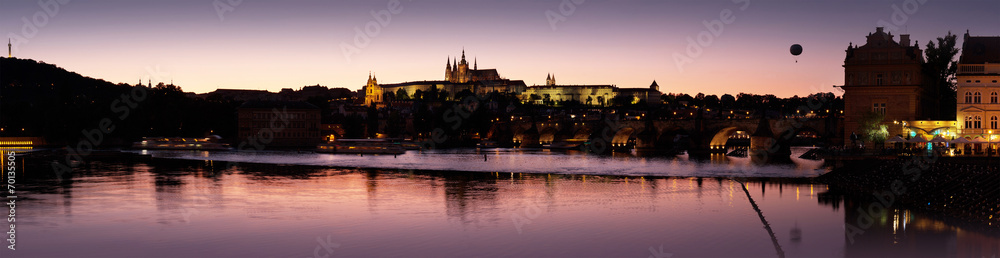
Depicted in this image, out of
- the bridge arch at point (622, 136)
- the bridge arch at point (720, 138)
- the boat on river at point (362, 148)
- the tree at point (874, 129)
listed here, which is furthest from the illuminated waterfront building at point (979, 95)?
the bridge arch at point (622, 136)

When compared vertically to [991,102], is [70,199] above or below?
below

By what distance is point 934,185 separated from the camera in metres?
34.1

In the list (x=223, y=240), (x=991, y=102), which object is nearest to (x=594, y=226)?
(x=223, y=240)

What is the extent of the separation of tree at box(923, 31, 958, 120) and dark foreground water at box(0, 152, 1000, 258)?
34341 millimetres

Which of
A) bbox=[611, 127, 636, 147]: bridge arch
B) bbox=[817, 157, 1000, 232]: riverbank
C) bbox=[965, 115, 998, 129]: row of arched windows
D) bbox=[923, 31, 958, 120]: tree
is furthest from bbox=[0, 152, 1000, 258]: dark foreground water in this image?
bbox=[611, 127, 636, 147]: bridge arch

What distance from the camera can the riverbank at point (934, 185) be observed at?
28.6 metres

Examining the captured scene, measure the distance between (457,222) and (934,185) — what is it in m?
19.1

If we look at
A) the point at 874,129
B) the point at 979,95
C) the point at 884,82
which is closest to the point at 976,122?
the point at 979,95

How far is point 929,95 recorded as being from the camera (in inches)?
2712

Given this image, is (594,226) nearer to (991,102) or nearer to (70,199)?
(70,199)

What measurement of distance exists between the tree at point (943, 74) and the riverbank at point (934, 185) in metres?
28.9

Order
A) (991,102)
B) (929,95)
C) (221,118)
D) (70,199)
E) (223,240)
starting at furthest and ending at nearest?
(221,118), (929,95), (991,102), (70,199), (223,240)

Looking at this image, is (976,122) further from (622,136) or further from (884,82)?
(622,136)

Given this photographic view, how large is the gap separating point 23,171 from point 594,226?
134ft
